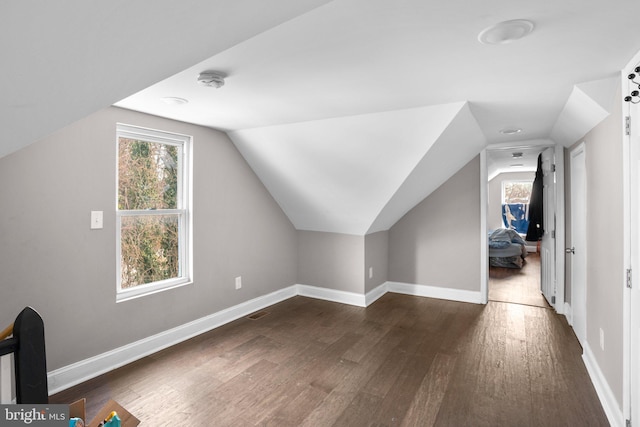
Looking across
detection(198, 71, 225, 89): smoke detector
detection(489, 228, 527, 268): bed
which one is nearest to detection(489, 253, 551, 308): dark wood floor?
detection(489, 228, 527, 268): bed

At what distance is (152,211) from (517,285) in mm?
5212

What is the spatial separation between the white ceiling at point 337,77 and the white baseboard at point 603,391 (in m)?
1.76

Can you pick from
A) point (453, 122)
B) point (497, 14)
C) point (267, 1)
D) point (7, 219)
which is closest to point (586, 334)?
point (453, 122)

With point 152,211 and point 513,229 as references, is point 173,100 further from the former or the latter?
point 513,229

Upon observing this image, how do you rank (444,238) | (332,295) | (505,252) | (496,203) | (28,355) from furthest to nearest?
(496,203) → (505,252) → (444,238) → (332,295) → (28,355)

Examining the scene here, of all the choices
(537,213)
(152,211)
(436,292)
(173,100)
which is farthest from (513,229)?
(173,100)

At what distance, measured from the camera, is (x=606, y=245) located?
2.26 m

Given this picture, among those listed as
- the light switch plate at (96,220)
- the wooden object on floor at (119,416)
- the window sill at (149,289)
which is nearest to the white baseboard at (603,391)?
the wooden object on floor at (119,416)

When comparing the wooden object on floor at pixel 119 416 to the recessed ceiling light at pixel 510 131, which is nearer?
Result: the wooden object on floor at pixel 119 416

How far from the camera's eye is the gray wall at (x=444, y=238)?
443 cm

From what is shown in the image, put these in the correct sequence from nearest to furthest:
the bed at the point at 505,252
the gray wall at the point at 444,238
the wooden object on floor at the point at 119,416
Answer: the wooden object on floor at the point at 119,416 → the gray wall at the point at 444,238 → the bed at the point at 505,252

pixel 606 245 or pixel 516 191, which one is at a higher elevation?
pixel 516 191

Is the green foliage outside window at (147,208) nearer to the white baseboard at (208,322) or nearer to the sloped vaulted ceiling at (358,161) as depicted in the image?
the white baseboard at (208,322)

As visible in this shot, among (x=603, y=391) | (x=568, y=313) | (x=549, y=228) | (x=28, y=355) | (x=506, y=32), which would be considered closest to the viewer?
(x=28, y=355)
